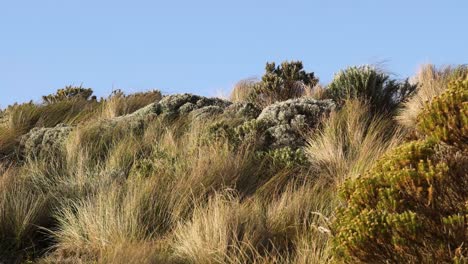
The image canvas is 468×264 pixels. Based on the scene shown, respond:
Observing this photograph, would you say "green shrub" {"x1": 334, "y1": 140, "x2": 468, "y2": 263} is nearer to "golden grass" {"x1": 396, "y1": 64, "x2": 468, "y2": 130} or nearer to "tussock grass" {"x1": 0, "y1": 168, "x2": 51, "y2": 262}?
"golden grass" {"x1": 396, "y1": 64, "x2": 468, "y2": 130}

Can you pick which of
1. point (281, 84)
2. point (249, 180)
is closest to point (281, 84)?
point (281, 84)

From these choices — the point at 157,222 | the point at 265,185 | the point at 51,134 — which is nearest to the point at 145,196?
the point at 157,222

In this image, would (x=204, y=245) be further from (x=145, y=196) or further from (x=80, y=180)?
(x=80, y=180)

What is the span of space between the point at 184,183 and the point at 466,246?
405 cm

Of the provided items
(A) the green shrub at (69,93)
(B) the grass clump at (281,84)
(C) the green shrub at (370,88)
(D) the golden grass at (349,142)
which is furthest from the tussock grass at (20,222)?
(A) the green shrub at (69,93)

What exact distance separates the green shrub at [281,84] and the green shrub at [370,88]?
2.04m

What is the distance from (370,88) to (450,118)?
695 centimetres

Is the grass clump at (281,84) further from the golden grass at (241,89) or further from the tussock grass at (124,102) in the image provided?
the tussock grass at (124,102)

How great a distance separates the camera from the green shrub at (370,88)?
488 inches

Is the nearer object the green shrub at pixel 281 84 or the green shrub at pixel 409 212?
the green shrub at pixel 409 212

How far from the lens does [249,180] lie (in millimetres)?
8789

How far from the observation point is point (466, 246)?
4.77m

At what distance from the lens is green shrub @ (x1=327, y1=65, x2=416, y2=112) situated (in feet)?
40.7

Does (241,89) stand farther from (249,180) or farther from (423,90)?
(249,180)
